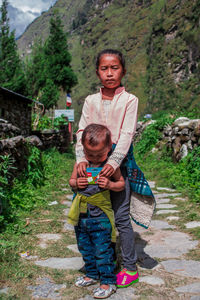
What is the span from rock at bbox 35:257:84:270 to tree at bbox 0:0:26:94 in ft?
65.5

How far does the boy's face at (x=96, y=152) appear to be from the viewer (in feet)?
6.24

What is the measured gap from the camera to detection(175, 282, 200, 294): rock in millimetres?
1865

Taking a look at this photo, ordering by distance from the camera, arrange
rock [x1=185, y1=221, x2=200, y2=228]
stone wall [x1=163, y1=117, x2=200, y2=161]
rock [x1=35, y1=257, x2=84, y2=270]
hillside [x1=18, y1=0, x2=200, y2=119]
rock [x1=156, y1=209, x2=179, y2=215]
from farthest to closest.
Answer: hillside [x1=18, y1=0, x2=200, y2=119] < stone wall [x1=163, y1=117, x2=200, y2=161] < rock [x1=156, y1=209, x2=179, y2=215] < rock [x1=185, y1=221, x2=200, y2=228] < rock [x1=35, y1=257, x2=84, y2=270]

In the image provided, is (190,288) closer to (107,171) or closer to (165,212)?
(107,171)

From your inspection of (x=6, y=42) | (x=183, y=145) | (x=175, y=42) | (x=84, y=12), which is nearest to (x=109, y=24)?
(x=84, y=12)

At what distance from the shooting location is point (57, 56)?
19.8 m

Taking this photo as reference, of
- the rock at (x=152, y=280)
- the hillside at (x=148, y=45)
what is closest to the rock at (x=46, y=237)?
the rock at (x=152, y=280)

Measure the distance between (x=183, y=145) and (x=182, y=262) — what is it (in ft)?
13.9

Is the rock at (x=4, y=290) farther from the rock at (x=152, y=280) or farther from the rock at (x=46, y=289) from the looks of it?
the rock at (x=152, y=280)

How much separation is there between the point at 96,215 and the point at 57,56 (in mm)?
19486

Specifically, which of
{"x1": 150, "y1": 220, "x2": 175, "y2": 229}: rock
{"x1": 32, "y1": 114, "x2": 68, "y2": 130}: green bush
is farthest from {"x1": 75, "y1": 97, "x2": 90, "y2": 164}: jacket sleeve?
{"x1": 32, "y1": 114, "x2": 68, "y2": 130}: green bush

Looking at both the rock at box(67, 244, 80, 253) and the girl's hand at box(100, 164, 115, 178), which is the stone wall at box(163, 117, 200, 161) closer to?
the rock at box(67, 244, 80, 253)

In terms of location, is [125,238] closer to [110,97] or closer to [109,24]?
[110,97]

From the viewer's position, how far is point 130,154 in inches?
86.4
